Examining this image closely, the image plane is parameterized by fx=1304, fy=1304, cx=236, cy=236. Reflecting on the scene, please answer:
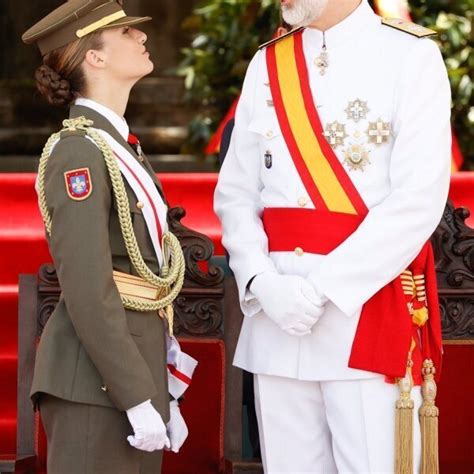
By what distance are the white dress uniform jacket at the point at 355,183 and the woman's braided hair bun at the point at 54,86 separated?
0.40 meters

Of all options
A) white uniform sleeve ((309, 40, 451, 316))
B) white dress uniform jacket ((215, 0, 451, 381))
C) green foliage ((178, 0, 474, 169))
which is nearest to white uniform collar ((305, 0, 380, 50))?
white dress uniform jacket ((215, 0, 451, 381))

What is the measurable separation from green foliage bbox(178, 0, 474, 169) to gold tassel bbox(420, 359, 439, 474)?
3.27 metres

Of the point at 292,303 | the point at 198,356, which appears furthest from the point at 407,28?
the point at 198,356

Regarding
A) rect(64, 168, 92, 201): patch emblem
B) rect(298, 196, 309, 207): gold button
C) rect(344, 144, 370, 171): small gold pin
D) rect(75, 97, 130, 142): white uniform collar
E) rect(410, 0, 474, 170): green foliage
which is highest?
rect(410, 0, 474, 170): green foliage

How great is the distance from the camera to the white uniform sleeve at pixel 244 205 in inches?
106

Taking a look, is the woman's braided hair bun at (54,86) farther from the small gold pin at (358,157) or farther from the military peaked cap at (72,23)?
the small gold pin at (358,157)

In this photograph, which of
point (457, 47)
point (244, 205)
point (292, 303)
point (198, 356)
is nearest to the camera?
point (292, 303)

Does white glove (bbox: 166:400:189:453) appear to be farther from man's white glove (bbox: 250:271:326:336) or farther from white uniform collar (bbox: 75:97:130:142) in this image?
white uniform collar (bbox: 75:97:130:142)

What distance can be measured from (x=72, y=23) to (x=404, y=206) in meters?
0.76

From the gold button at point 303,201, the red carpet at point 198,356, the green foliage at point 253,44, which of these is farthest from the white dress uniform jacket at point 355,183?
the green foliage at point 253,44

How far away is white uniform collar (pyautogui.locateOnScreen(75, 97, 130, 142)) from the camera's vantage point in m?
2.62

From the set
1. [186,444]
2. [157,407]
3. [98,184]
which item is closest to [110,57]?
[98,184]

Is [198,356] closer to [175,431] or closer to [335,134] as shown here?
[175,431]

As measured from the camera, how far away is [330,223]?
2625mm
